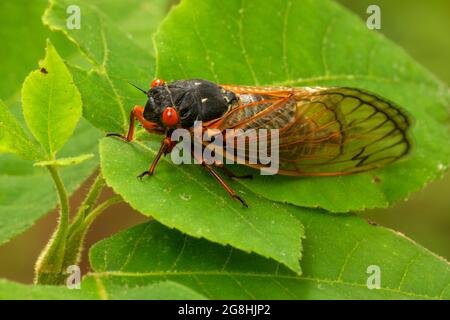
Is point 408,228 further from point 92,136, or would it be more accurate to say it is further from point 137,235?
point 137,235

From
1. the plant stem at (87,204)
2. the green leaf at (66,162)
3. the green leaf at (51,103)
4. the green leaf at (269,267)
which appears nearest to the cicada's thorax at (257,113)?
the green leaf at (269,267)

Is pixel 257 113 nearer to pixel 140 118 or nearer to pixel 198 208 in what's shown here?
pixel 140 118

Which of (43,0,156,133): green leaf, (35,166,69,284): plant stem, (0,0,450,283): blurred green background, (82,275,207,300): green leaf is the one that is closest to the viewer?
(82,275,207,300): green leaf

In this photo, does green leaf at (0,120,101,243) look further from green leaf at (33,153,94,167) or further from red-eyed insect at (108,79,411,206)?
green leaf at (33,153,94,167)

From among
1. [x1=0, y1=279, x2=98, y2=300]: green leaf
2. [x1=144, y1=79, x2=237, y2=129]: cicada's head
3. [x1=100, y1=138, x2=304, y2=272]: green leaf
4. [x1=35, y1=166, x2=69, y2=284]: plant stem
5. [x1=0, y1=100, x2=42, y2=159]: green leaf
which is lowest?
[x1=0, y1=279, x2=98, y2=300]: green leaf

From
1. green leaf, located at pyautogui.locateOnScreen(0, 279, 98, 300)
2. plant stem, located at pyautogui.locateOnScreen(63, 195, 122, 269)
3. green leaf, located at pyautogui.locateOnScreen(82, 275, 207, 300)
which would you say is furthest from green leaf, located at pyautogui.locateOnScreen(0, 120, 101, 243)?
green leaf, located at pyautogui.locateOnScreen(0, 279, 98, 300)

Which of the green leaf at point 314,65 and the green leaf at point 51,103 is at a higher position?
the green leaf at point 314,65

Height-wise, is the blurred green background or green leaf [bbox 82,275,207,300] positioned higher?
the blurred green background

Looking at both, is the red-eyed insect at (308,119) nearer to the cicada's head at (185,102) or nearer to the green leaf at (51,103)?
the cicada's head at (185,102)

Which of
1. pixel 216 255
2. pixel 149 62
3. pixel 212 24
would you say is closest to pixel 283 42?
pixel 212 24
